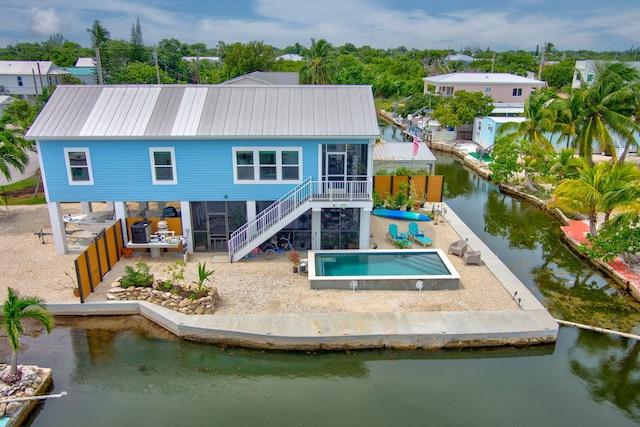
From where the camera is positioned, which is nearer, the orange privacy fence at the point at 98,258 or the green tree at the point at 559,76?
the orange privacy fence at the point at 98,258

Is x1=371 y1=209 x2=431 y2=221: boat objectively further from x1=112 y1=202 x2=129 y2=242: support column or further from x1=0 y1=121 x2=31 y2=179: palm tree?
x1=0 y1=121 x2=31 y2=179: palm tree

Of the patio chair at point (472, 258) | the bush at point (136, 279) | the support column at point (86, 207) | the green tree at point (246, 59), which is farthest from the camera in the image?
the green tree at point (246, 59)

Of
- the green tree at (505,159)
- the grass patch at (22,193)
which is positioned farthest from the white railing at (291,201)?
the green tree at (505,159)

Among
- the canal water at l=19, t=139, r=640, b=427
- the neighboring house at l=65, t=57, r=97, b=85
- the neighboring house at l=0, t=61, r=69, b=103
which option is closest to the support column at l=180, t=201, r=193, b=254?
the canal water at l=19, t=139, r=640, b=427

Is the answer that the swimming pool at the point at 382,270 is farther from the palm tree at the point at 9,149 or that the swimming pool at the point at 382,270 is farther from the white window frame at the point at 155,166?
the palm tree at the point at 9,149

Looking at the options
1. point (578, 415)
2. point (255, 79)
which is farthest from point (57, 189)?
point (255, 79)

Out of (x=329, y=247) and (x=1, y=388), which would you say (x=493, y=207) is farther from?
(x=1, y=388)

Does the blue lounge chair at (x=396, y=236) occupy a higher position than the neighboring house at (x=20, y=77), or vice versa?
the neighboring house at (x=20, y=77)
